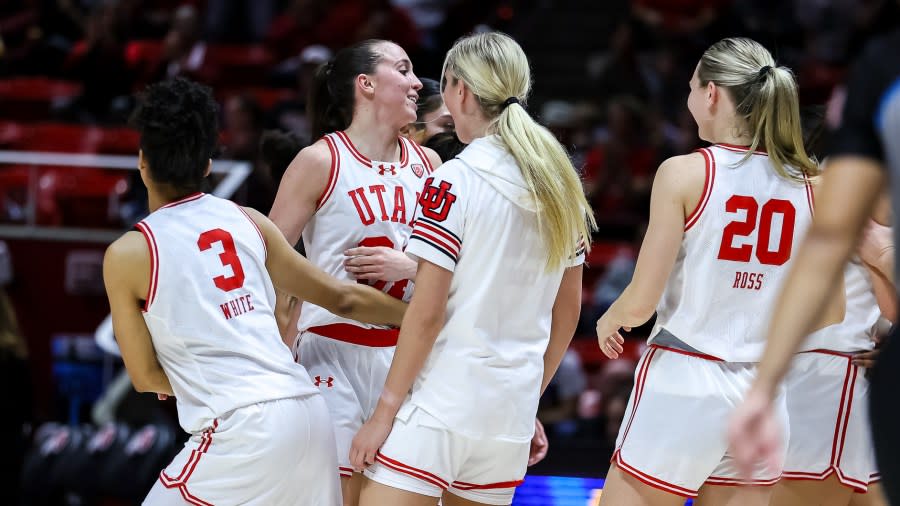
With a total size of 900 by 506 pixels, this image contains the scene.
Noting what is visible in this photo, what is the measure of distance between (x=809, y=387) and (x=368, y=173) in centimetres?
158

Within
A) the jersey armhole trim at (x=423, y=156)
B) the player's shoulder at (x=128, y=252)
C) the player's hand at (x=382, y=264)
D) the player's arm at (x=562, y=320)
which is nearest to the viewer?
the player's shoulder at (x=128, y=252)

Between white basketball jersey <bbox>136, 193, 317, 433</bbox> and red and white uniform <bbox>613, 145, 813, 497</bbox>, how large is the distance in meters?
1.04

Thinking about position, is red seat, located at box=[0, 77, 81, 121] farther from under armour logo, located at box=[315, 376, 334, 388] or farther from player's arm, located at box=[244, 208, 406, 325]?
player's arm, located at box=[244, 208, 406, 325]

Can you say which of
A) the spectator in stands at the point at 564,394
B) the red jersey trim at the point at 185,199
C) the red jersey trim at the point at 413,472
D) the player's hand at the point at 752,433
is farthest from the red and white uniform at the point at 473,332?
the spectator in stands at the point at 564,394

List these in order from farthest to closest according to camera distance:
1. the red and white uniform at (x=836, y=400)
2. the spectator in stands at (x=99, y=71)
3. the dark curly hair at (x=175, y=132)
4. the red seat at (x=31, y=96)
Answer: the red seat at (x=31, y=96), the spectator in stands at (x=99, y=71), the red and white uniform at (x=836, y=400), the dark curly hair at (x=175, y=132)

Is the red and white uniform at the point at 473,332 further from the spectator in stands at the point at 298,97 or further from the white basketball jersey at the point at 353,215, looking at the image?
the spectator in stands at the point at 298,97

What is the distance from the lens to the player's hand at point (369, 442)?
3.15 metres

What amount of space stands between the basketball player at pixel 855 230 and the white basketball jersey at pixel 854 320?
6.18 ft

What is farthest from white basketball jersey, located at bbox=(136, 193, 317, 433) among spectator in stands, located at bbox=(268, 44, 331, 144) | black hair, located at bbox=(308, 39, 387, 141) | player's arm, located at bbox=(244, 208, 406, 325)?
spectator in stands, located at bbox=(268, 44, 331, 144)

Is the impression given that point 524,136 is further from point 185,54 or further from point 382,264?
point 185,54

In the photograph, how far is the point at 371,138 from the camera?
151 inches

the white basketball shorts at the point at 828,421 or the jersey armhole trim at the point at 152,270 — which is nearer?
the jersey armhole trim at the point at 152,270

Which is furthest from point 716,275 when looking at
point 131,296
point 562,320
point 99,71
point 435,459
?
point 99,71

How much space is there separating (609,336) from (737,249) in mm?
496
